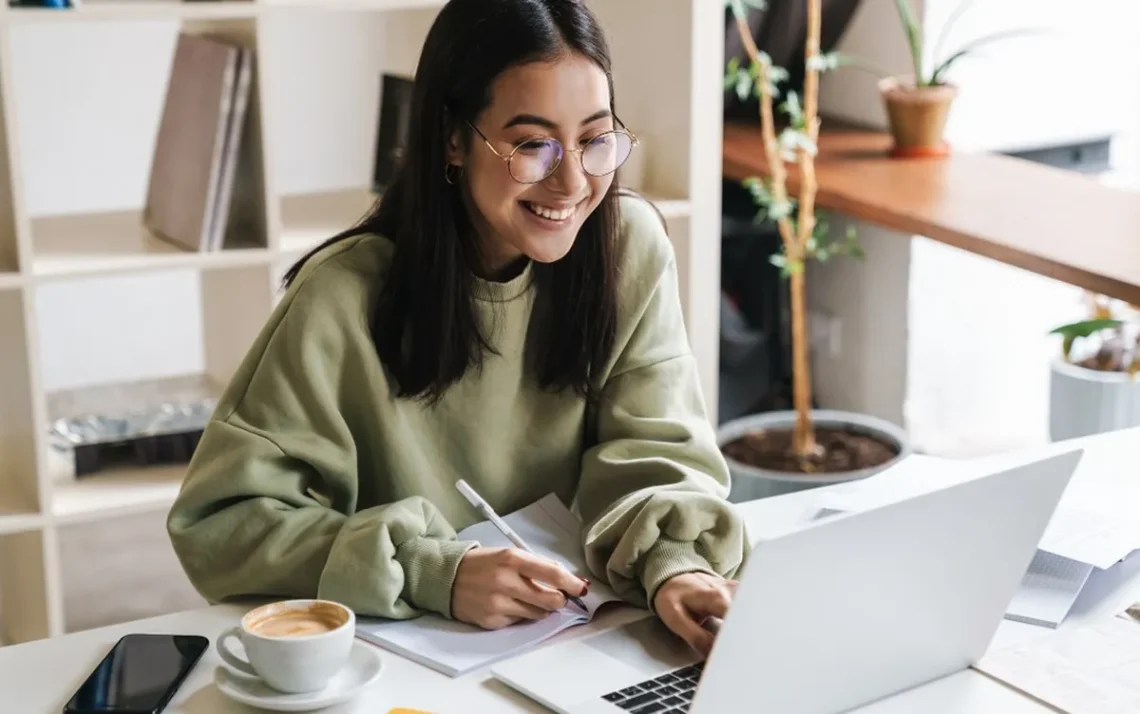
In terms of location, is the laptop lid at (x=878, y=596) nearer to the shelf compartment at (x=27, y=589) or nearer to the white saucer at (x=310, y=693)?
the white saucer at (x=310, y=693)

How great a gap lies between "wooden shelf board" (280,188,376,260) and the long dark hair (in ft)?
3.22

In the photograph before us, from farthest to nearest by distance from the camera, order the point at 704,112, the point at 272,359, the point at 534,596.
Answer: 1. the point at 704,112
2. the point at 272,359
3. the point at 534,596

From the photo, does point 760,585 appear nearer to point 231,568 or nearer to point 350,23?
point 231,568

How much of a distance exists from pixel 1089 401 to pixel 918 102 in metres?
0.65

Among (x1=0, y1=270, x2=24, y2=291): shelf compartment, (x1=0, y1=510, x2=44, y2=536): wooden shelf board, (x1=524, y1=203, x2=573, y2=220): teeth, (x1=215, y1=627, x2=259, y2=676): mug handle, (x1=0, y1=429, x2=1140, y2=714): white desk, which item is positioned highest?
(x1=524, y1=203, x2=573, y2=220): teeth

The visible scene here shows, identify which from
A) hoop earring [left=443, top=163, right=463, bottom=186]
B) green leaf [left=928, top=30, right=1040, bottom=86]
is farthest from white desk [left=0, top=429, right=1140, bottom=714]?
green leaf [left=928, top=30, right=1040, bottom=86]

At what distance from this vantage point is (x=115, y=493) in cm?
254

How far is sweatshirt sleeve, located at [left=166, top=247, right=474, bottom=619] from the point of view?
1327mm

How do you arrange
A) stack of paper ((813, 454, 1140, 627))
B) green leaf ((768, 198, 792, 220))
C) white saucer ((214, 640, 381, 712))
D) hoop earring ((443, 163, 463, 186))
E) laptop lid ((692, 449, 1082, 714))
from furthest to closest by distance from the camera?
green leaf ((768, 198, 792, 220)), hoop earring ((443, 163, 463, 186)), stack of paper ((813, 454, 1140, 627)), white saucer ((214, 640, 381, 712)), laptop lid ((692, 449, 1082, 714))

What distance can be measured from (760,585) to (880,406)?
246 centimetres

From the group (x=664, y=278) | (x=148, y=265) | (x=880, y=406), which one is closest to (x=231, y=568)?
(x=664, y=278)

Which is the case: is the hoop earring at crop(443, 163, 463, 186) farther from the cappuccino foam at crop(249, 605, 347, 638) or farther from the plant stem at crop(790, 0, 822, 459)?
the plant stem at crop(790, 0, 822, 459)

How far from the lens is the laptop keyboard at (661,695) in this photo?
1.15m

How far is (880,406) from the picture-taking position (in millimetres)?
3418
